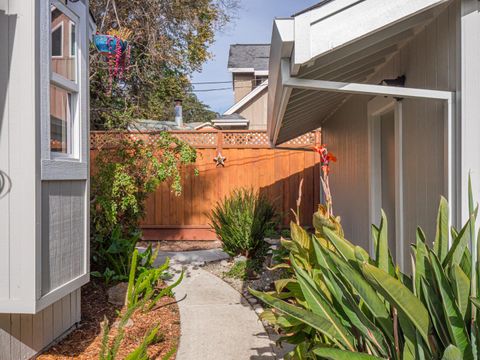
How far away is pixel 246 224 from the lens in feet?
23.7

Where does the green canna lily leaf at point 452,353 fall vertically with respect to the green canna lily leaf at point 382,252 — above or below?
below

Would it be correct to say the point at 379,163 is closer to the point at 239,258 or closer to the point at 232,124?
the point at 239,258

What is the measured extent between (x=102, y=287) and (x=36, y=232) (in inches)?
105

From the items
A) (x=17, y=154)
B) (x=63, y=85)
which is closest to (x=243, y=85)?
(x=63, y=85)

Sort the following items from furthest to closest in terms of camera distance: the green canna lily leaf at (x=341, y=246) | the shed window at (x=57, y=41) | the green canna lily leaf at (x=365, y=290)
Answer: the shed window at (x=57, y=41) → the green canna lily leaf at (x=341, y=246) → the green canna lily leaf at (x=365, y=290)

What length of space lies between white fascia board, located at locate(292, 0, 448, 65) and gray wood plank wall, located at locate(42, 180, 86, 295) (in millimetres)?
2034

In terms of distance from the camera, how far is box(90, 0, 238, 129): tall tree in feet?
22.8

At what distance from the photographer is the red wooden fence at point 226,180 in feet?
32.7

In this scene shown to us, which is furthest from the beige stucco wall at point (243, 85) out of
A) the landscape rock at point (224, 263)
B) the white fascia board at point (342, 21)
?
the white fascia board at point (342, 21)

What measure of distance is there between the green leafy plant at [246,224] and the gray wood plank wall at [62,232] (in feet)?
11.4

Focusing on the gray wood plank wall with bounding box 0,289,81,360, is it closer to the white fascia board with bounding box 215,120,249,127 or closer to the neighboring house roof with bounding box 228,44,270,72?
the white fascia board with bounding box 215,120,249,127

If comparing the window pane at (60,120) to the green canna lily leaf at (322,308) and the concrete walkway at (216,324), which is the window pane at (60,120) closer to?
the concrete walkway at (216,324)

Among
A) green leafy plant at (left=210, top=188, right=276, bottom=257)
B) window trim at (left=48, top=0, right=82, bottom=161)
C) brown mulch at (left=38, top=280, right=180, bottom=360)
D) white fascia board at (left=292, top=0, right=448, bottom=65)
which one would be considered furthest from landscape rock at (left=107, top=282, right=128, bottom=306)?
white fascia board at (left=292, top=0, right=448, bottom=65)

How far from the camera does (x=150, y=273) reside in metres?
5.05
